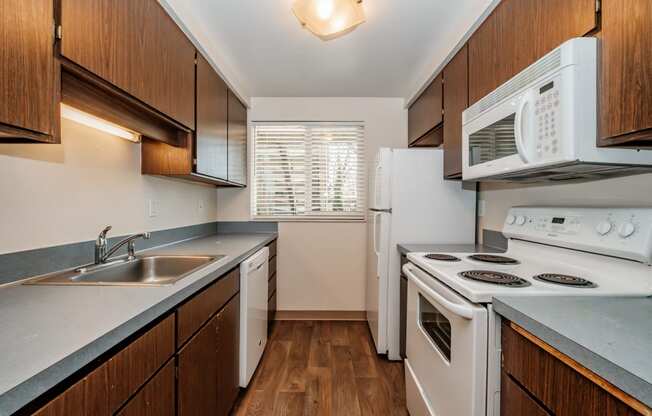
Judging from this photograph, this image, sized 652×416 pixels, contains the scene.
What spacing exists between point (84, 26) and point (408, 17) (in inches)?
65.2

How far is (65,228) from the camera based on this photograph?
4.37 feet

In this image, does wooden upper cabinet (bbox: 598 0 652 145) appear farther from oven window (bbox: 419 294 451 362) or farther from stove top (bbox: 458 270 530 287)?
oven window (bbox: 419 294 451 362)

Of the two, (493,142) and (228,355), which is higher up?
(493,142)

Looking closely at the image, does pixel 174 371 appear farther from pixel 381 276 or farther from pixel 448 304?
pixel 381 276

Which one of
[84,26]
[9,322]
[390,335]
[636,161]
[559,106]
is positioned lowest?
[390,335]

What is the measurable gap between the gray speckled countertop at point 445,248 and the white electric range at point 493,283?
0.27m

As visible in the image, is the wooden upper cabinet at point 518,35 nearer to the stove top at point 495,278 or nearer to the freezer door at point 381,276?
the stove top at point 495,278

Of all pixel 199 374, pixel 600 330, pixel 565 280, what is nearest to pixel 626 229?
pixel 565 280

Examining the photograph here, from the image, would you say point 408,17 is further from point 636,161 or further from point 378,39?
point 636,161

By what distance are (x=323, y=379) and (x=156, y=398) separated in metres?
1.40

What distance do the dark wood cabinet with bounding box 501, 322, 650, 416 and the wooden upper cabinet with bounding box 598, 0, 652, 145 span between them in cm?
65

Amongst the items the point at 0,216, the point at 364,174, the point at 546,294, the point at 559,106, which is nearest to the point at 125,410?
the point at 0,216

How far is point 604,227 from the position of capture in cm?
118

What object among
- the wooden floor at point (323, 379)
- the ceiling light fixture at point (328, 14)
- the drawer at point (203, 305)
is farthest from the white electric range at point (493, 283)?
the ceiling light fixture at point (328, 14)
